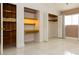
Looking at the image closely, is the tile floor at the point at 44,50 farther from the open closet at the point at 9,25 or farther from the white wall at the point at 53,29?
the white wall at the point at 53,29

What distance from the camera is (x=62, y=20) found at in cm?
1027

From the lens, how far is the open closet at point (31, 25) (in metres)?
7.73

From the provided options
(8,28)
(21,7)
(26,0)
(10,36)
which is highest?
(21,7)

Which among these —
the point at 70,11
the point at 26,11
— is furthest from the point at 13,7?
the point at 70,11

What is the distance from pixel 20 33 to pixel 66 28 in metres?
6.12

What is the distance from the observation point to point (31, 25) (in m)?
8.28

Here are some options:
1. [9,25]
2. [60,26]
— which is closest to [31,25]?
[9,25]

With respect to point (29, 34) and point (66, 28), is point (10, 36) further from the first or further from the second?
point (66, 28)

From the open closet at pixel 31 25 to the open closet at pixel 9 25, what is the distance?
61.5 inches

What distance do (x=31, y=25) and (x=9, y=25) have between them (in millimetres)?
2411

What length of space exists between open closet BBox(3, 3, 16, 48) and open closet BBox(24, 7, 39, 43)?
156 cm

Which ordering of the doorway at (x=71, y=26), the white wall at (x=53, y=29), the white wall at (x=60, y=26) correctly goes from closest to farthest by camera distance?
1. the doorway at (x=71, y=26)
2. the white wall at (x=60, y=26)
3. the white wall at (x=53, y=29)

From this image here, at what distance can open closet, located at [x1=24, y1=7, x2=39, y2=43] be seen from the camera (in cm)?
773

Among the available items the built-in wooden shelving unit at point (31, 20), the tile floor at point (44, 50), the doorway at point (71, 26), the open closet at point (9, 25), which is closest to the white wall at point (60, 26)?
the doorway at point (71, 26)
